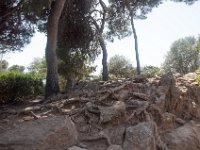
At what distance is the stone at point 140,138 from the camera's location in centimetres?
757

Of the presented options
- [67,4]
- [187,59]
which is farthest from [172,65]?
[67,4]

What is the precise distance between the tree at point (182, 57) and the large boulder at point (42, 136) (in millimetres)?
31854

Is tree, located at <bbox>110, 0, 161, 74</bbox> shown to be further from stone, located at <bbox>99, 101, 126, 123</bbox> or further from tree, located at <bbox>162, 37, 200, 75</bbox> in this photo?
tree, located at <bbox>162, 37, 200, 75</bbox>

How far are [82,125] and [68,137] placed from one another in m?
1.31

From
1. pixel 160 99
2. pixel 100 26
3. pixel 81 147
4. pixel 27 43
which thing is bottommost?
pixel 81 147

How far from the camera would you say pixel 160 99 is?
10.1 m

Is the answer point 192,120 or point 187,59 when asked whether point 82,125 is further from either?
point 187,59

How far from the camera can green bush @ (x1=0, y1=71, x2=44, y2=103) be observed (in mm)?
13984

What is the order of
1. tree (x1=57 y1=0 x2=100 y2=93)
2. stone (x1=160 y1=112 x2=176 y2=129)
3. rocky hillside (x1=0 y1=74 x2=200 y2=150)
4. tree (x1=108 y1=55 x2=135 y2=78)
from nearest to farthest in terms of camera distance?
rocky hillside (x1=0 y1=74 x2=200 y2=150)
stone (x1=160 y1=112 x2=176 y2=129)
tree (x1=57 y1=0 x2=100 y2=93)
tree (x1=108 y1=55 x2=135 y2=78)

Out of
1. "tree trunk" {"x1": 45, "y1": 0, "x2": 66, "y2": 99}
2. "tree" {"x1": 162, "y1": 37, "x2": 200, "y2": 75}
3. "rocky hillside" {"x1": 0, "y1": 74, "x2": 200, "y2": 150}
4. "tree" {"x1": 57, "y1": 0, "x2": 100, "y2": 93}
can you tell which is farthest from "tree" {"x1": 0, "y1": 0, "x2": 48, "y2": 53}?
"tree" {"x1": 162, "y1": 37, "x2": 200, "y2": 75}

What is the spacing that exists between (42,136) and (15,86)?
811 centimetres

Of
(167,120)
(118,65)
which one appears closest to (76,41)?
(167,120)

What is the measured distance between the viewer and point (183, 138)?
30.6 feet

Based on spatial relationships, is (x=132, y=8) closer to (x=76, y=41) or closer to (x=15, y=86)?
(x=76, y=41)
